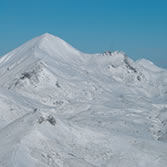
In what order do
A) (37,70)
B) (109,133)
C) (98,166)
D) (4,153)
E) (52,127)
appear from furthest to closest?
1. (37,70)
2. (109,133)
3. (52,127)
4. (98,166)
5. (4,153)

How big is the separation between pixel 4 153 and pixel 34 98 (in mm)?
28166

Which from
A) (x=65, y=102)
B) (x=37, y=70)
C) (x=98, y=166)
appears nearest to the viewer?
(x=98, y=166)

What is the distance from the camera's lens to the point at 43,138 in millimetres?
21938

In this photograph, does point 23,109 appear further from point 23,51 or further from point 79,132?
point 23,51

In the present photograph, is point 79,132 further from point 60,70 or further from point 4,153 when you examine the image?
point 60,70

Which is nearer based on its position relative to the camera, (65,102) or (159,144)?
(159,144)

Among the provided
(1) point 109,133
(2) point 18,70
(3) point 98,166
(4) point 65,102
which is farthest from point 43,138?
(2) point 18,70

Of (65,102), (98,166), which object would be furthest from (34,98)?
(98,166)

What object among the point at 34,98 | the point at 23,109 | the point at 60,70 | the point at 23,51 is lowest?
the point at 23,109

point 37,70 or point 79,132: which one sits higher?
point 37,70

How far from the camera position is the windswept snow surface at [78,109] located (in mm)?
21547

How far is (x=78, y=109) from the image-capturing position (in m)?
44.0

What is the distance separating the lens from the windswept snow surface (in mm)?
21547

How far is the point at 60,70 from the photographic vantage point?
57.7 meters
